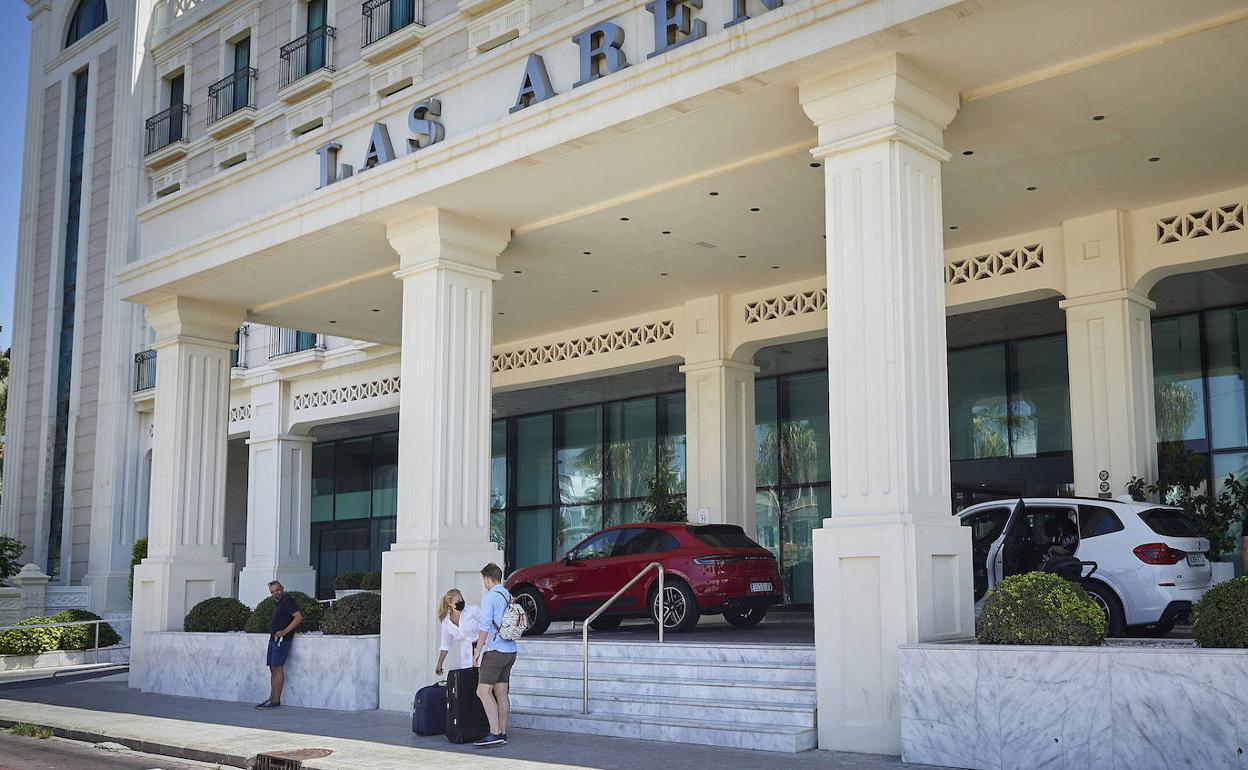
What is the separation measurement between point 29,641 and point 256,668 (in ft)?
32.3

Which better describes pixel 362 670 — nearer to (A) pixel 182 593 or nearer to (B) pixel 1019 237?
(A) pixel 182 593

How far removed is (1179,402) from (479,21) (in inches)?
496

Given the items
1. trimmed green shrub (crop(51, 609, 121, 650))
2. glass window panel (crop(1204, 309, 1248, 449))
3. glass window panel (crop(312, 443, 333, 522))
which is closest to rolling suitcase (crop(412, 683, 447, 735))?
glass window panel (crop(1204, 309, 1248, 449))

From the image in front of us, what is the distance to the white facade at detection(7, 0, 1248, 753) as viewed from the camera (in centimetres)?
1020

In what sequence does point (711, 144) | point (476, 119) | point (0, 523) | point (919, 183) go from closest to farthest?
point (919, 183) → point (711, 144) → point (476, 119) → point (0, 523)

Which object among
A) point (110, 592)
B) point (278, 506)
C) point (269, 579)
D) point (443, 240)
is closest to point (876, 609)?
point (443, 240)

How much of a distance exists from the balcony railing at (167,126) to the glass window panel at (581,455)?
11352mm

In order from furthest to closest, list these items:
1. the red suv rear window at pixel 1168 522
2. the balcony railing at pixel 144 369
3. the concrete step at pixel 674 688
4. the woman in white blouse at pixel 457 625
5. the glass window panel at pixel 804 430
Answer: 1. the balcony railing at pixel 144 369
2. the glass window panel at pixel 804 430
3. the red suv rear window at pixel 1168 522
4. the woman in white blouse at pixel 457 625
5. the concrete step at pixel 674 688

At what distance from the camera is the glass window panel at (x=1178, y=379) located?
18531 mm

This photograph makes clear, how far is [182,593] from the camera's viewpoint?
18.4m

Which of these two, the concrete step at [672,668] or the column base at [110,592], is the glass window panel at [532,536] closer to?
the column base at [110,592]

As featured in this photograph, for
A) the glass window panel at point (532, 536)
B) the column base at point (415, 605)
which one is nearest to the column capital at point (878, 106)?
the column base at point (415, 605)

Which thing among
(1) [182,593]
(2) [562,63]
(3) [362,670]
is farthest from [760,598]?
(1) [182,593]

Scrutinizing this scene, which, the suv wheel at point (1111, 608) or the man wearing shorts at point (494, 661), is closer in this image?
the man wearing shorts at point (494, 661)
